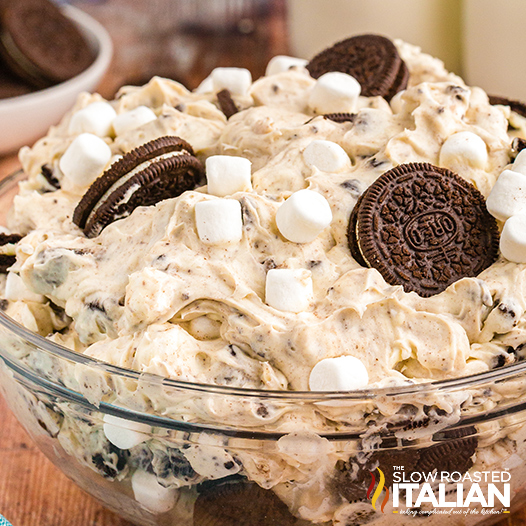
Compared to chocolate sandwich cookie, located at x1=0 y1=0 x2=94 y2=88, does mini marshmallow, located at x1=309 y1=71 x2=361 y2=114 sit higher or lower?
higher

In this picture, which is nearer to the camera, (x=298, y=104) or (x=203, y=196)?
→ (x=203, y=196)

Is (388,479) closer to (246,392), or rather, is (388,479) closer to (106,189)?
(246,392)

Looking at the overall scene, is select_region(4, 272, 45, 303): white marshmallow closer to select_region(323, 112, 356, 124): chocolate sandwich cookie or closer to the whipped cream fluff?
the whipped cream fluff

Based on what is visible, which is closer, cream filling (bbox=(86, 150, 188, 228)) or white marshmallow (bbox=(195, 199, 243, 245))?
white marshmallow (bbox=(195, 199, 243, 245))

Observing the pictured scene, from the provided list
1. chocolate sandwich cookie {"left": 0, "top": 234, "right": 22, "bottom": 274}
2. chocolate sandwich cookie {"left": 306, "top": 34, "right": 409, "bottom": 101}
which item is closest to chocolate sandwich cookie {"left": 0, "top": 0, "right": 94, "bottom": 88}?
chocolate sandwich cookie {"left": 306, "top": 34, "right": 409, "bottom": 101}

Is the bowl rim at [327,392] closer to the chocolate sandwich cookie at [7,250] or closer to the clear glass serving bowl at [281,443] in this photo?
the clear glass serving bowl at [281,443]

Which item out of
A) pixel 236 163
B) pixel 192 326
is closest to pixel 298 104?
pixel 236 163

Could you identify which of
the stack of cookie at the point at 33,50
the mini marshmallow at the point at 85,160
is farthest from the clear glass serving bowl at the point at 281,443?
the stack of cookie at the point at 33,50
